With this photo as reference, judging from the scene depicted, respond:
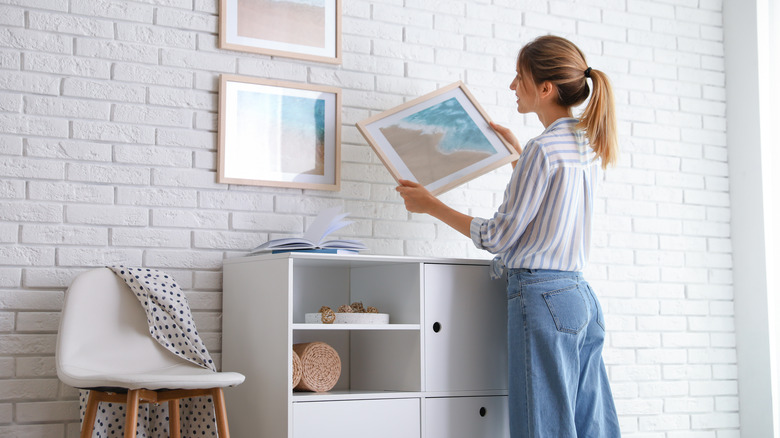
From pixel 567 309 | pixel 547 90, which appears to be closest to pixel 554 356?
pixel 567 309

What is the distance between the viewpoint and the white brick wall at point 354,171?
2.38 m

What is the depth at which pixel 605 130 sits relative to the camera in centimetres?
223

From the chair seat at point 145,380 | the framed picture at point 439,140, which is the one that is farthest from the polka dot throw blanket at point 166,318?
the framed picture at point 439,140

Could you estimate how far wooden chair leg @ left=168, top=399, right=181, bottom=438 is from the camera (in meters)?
2.25

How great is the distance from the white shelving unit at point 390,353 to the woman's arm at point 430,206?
125mm

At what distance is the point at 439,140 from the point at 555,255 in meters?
0.67

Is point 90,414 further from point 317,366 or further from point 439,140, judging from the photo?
point 439,140

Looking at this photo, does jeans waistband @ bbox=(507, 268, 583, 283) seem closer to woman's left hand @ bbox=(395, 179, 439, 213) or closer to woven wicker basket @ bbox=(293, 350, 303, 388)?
woman's left hand @ bbox=(395, 179, 439, 213)

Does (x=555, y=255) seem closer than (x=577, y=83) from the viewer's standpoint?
Yes

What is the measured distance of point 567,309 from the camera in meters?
2.15

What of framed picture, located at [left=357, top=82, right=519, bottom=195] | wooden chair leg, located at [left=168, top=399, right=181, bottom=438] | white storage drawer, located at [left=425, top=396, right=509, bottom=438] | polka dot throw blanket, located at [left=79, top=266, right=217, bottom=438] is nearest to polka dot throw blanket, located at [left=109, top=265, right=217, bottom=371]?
polka dot throw blanket, located at [left=79, top=266, right=217, bottom=438]

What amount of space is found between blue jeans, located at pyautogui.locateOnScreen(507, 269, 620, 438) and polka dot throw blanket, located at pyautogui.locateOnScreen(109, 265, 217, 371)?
0.84 m

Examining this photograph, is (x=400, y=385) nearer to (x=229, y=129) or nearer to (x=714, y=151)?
(x=229, y=129)

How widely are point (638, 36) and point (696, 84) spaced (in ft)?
1.11
